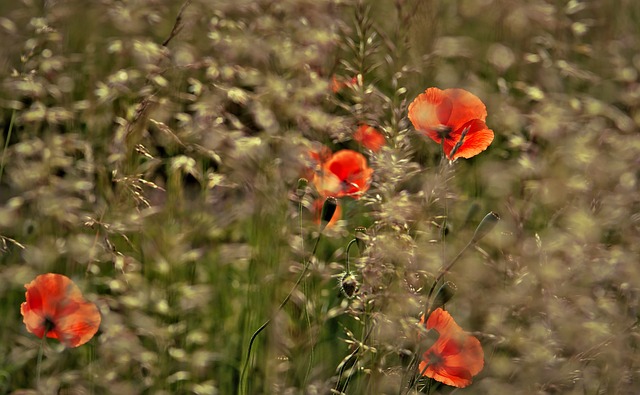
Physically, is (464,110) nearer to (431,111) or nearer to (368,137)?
(431,111)

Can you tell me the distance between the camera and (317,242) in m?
1.08

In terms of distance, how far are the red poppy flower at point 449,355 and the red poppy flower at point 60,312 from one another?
45cm

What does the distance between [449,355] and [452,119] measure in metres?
0.32

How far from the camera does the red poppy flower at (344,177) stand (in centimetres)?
128

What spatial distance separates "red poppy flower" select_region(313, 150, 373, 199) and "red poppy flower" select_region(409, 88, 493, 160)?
4.2 inches

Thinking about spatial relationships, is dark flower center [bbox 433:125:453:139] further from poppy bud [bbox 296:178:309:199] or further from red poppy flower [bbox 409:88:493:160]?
poppy bud [bbox 296:178:309:199]

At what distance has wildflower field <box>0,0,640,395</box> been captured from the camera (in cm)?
114

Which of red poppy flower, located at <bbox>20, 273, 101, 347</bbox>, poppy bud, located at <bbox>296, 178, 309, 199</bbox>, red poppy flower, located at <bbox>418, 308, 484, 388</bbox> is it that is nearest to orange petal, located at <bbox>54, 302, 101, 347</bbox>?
red poppy flower, located at <bbox>20, 273, 101, 347</bbox>

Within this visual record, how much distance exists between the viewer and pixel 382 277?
1.10 metres

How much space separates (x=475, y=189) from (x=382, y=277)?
0.70 metres

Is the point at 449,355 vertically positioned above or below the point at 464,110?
below

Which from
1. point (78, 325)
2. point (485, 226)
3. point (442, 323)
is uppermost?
point (485, 226)

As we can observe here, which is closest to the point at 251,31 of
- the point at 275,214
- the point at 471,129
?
the point at 275,214

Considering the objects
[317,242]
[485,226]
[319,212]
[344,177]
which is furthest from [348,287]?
[344,177]
